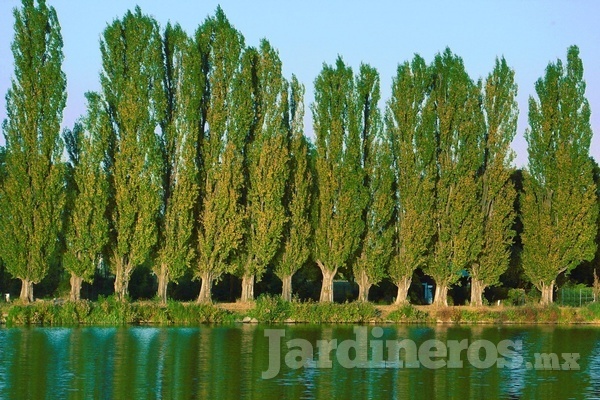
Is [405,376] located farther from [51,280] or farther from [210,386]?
[51,280]

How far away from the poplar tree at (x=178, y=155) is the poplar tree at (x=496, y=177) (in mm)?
15913

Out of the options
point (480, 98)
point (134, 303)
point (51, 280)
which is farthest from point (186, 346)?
point (480, 98)

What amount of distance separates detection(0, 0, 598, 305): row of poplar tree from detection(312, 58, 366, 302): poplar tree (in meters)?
0.08

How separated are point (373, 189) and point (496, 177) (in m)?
7.02

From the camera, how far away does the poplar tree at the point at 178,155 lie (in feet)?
170

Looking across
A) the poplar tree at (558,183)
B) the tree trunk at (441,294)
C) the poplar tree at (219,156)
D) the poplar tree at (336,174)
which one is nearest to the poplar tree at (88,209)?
the poplar tree at (219,156)

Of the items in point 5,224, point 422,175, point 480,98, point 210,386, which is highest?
point 480,98

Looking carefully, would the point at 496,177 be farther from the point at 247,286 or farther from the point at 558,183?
the point at 247,286

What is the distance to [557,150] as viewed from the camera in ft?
188

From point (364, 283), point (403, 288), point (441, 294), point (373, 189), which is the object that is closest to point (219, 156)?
point (373, 189)

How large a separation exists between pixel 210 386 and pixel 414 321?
26.0m

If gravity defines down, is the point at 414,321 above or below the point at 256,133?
below

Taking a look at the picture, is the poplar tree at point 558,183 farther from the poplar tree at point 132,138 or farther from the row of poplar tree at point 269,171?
the poplar tree at point 132,138

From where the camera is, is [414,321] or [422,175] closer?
[414,321]
